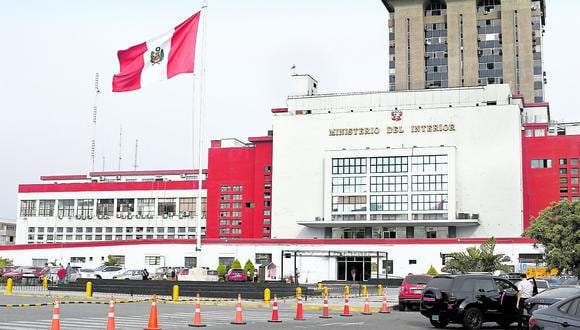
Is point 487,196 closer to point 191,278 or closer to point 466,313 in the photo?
point 191,278

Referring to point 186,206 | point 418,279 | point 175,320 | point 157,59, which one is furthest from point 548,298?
point 186,206

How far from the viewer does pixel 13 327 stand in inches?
768

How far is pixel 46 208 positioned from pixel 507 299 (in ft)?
332

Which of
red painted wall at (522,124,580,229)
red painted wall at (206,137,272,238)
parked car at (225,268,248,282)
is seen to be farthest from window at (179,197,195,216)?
red painted wall at (522,124,580,229)

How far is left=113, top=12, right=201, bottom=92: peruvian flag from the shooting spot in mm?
37656

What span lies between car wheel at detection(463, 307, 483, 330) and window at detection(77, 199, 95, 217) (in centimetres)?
9648

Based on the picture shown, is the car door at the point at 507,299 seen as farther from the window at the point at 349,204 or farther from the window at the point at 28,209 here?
the window at the point at 28,209

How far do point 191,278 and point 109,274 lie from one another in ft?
58.6

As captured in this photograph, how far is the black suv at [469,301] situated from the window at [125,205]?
92.0m

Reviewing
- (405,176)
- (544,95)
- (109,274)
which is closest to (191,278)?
(109,274)

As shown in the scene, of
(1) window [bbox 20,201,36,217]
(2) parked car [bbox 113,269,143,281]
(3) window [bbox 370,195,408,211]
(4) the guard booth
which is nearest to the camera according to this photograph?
(2) parked car [bbox 113,269,143,281]

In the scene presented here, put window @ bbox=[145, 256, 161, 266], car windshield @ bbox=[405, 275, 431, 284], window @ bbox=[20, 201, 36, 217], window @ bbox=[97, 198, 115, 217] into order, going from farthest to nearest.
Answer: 1. window @ bbox=[20, 201, 36, 217]
2. window @ bbox=[97, 198, 115, 217]
3. window @ bbox=[145, 256, 161, 266]
4. car windshield @ bbox=[405, 275, 431, 284]

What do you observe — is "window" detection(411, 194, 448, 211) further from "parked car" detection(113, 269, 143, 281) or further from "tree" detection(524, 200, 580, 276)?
"parked car" detection(113, 269, 143, 281)

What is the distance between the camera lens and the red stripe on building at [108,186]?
109688 millimetres
